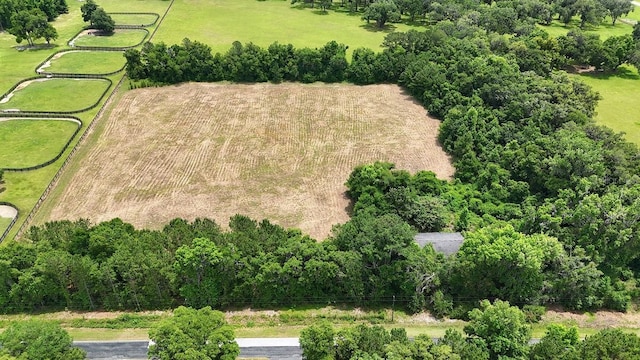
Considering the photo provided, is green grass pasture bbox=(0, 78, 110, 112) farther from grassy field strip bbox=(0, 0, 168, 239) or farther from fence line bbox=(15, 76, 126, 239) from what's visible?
grassy field strip bbox=(0, 0, 168, 239)

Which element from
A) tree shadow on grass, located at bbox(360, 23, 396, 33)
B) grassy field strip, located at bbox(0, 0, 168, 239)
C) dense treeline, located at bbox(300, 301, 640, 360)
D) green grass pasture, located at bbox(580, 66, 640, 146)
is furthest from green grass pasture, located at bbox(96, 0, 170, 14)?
dense treeline, located at bbox(300, 301, 640, 360)

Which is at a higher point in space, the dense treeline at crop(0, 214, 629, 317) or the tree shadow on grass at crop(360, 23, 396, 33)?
the tree shadow on grass at crop(360, 23, 396, 33)

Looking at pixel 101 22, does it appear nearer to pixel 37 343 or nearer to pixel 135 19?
pixel 135 19

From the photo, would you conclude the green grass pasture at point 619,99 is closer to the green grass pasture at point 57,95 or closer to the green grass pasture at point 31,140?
the green grass pasture at point 31,140

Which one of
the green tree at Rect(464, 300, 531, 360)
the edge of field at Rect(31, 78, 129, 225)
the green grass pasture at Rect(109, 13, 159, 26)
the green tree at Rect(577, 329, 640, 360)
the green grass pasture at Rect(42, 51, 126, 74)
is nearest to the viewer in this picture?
the green tree at Rect(577, 329, 640, 360)

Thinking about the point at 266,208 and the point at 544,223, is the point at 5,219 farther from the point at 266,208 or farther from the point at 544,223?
the point at 544,223

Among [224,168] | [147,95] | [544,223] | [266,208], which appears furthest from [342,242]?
[147,95]
